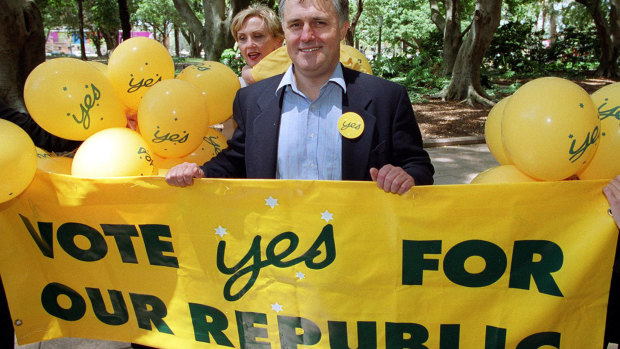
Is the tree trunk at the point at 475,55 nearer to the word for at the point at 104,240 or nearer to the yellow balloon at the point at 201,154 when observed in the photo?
the yellow balloon at the point at 201,154


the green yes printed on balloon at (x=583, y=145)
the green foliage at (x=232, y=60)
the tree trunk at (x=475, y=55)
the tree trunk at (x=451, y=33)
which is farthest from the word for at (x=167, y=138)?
the tree trunk at (x=451, y=33)

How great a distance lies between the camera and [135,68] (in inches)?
94.8

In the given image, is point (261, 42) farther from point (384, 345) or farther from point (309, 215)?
point (384, 345)

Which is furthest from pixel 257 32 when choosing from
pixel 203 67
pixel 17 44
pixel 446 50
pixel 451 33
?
pixel 446 50

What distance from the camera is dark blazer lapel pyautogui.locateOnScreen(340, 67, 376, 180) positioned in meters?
1.95

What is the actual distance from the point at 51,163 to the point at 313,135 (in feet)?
4.47

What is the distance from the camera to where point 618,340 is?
6.22ft

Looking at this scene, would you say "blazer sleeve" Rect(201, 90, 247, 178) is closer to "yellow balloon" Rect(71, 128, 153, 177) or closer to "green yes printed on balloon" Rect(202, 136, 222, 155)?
"yellow balloon" Rect(71, 128, 153, 177)

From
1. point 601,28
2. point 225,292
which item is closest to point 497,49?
point 601,28

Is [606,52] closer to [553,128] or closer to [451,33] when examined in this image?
[451,33]

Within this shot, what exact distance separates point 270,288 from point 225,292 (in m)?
0.21

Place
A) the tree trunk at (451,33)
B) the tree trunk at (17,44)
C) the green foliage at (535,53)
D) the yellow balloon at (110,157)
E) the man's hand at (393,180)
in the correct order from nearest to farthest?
the man's hand at (393,180)
the yellow balloon at (110,157)
the tree trunk at (17,44)
the tree trunk at (451,33)
the green foliage at (535,53)

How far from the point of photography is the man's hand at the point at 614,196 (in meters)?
1.70

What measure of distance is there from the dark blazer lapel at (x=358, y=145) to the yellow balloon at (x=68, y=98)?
1241mm
